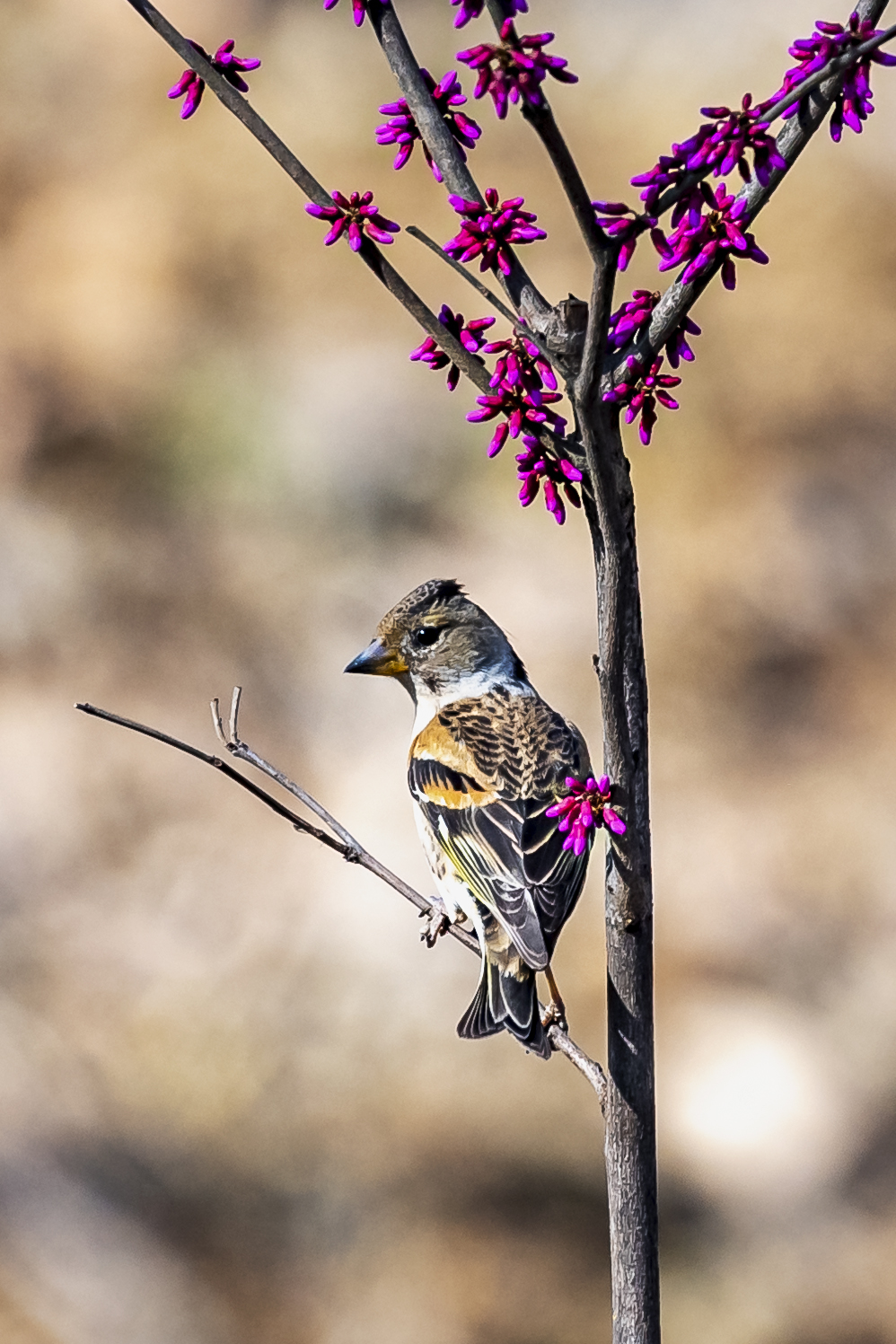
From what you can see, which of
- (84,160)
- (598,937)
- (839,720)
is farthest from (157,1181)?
(84,160)

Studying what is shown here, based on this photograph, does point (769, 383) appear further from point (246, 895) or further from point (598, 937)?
point (246, 895)

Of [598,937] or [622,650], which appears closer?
[622,650]

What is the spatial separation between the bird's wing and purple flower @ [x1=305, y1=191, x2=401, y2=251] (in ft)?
6.28

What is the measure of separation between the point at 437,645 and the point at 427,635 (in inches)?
2.3

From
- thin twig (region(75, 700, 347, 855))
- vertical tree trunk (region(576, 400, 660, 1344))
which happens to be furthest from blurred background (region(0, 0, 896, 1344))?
vertical tree trunk (region(576, 400, 660, 1344))

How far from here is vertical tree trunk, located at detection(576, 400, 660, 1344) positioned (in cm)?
252

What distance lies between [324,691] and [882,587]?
11.0ft

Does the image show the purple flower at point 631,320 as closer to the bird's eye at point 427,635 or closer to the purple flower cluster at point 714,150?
the purple flower cluster at point 714,150

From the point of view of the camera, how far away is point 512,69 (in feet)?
6.84

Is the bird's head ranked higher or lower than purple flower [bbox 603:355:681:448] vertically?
higher

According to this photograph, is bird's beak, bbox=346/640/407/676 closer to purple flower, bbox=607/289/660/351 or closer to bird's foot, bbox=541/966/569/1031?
bird's foot, bbox=541/966/569/1031

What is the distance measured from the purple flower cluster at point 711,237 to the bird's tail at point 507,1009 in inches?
77.0

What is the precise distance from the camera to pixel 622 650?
8.52ft

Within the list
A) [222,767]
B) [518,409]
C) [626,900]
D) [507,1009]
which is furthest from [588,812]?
[507,1009]
